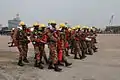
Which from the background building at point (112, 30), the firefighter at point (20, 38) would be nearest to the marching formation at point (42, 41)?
the firefighter at point (20, 38)

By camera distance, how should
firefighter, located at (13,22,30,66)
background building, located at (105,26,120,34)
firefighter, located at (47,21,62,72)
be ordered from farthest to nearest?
background building, located at (105,26,120,34)
firefighter, located at (13,22,30,66)
firefighter, located at (47,21,62,72)

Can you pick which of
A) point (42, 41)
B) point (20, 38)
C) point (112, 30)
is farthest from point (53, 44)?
point (112, 30)

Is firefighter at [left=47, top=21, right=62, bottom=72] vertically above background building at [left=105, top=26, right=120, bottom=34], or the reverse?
firefighter at [left=47, top=21, right=62, bottom=72]

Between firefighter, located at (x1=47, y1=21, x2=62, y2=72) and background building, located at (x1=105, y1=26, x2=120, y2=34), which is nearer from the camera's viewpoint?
firefighter, located at (x1=47, y1=21, x2=62, y2=72)

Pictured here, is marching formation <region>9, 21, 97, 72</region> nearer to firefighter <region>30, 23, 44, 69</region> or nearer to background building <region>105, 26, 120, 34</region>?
firefighter <region>30, 23, 44, 69</region>

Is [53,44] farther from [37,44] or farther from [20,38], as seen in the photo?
[20,38]

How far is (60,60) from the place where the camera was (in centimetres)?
1631

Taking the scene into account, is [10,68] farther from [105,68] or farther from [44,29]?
[105,68]

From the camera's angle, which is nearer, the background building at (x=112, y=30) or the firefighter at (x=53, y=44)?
the firefighter at (x=53, y=44)

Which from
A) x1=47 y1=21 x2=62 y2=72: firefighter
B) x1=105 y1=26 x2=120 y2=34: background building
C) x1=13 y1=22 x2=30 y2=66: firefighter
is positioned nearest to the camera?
x1=47 y1=21 x2=62 y2=72: firefighter

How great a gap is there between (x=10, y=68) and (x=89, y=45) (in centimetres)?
1000

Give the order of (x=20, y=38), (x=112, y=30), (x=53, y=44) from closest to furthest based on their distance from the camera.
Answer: (x=53, y=44), (x=20, y=38), (x=112, y=30)

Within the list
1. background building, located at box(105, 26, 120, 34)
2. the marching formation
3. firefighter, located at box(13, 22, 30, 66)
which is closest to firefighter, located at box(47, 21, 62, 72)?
the marching formation

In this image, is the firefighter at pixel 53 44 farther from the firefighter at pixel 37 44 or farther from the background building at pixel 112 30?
the background building at pixel 112 30
